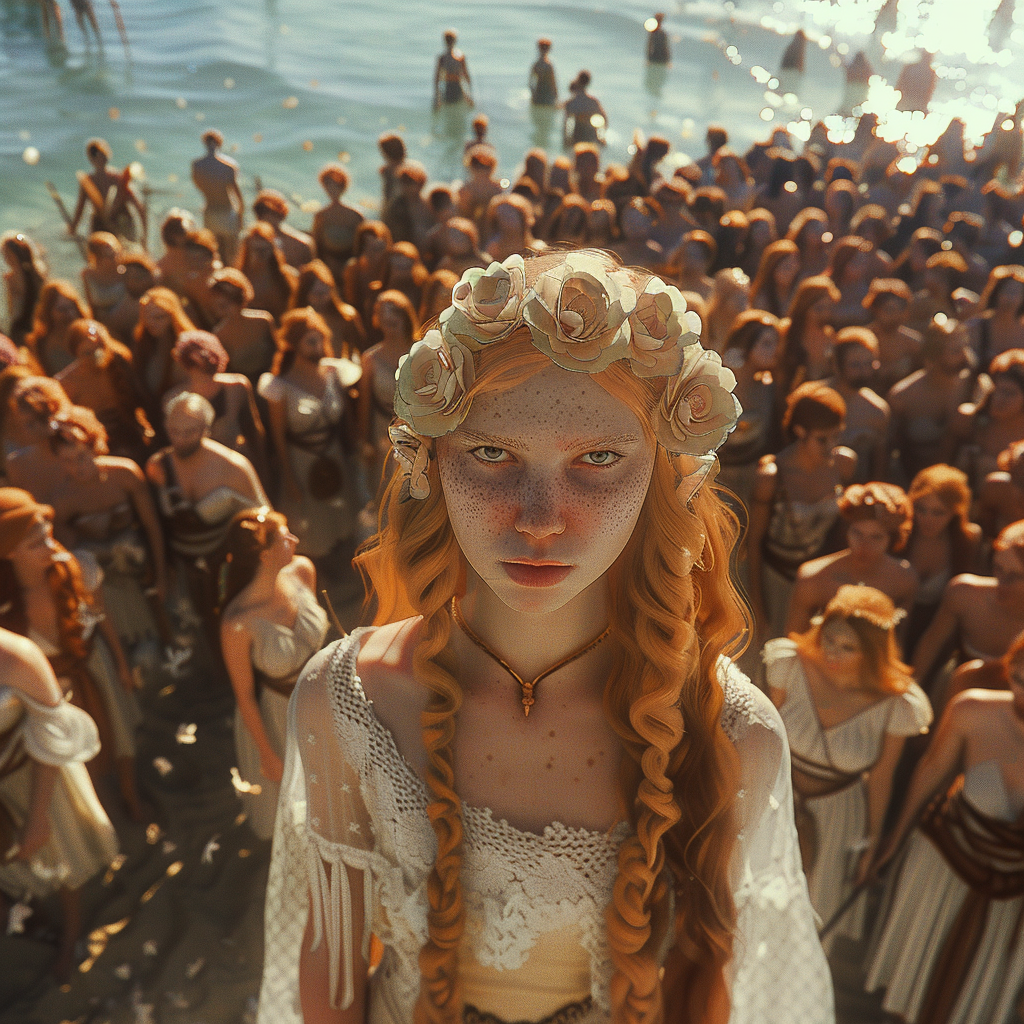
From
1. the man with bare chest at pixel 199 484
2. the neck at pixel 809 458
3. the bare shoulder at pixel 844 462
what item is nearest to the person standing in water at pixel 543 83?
the bare shoulder at pixel 844 462

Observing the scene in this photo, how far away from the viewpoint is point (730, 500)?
5039mm

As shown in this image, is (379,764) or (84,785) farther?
(84,785)

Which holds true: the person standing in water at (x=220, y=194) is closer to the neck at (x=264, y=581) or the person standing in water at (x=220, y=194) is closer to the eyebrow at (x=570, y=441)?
the neck at (x=264, y=581)

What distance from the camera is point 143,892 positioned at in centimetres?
396

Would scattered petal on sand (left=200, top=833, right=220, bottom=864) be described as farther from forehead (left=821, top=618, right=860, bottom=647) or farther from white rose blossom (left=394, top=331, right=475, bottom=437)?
white rose blossom (left=394, top=331, right=475, bottom=437)

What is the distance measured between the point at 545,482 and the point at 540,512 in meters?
0.05

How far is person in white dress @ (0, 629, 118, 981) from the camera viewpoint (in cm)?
310

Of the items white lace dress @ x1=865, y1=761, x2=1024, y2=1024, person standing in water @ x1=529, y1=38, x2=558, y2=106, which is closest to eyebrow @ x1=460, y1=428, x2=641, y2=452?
white lace dress @ x1=865, y1=761, x2=1024, y2=1024

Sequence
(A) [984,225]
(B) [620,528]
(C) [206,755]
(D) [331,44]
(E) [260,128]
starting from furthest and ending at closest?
(D) [331,44] → (E) [260,128] → (A) [984,225] → (C) [206,755] → (B) [620,528]

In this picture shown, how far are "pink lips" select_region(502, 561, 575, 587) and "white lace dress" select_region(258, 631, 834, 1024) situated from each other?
→ 0.45 meters

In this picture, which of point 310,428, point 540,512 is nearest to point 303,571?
point 310,428

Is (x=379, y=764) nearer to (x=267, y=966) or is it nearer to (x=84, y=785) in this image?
(x=267, y=966)

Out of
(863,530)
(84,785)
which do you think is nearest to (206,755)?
(84,785)

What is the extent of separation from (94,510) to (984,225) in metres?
9.24
